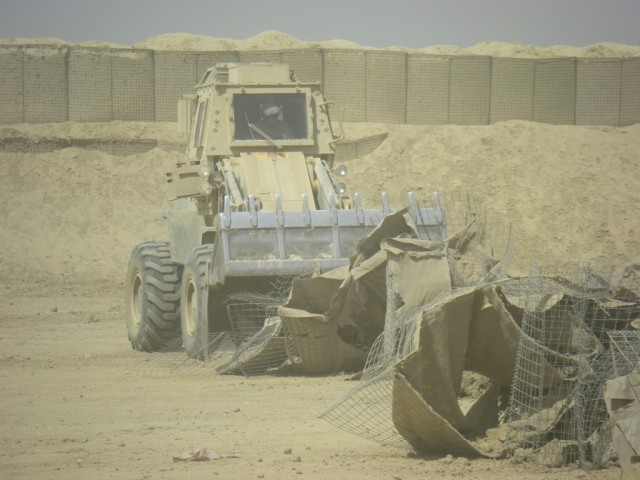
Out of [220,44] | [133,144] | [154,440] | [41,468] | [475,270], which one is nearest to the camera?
[41,468]

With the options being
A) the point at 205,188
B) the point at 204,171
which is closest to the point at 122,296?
the point at 204,171

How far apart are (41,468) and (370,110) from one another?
87.6ft

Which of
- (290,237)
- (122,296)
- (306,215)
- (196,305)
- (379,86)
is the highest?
(379,86)

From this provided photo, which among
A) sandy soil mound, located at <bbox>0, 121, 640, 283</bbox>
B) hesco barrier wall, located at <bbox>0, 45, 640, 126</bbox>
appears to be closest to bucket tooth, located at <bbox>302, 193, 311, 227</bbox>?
sandy soil mound, located at <bbox>0, 121, 640, 283</bbox>

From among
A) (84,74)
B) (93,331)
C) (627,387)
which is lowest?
(93,331)

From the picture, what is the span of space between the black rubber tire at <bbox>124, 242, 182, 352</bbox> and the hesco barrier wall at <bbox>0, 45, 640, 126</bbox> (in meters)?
17.8

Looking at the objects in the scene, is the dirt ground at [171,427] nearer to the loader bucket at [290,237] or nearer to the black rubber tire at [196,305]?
the black rubber tire at [196,305]

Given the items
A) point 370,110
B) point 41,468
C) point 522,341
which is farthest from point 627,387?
point 370,110

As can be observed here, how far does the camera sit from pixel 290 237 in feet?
44.9

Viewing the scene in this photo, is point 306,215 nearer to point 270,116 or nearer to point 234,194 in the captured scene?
point 234,194

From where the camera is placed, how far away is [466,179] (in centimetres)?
3231

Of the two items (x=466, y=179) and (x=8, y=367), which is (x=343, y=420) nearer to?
(x=8, y=367)

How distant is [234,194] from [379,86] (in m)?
19.4

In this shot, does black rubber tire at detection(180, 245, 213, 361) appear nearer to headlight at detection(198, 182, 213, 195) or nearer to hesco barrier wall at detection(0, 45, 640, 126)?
headlight at detection(198, 182, 213, 195)
